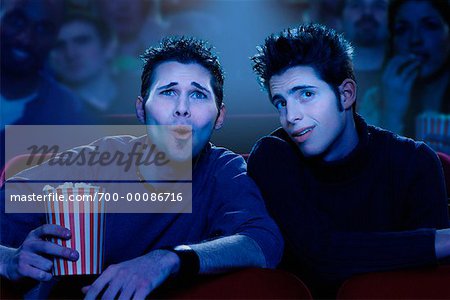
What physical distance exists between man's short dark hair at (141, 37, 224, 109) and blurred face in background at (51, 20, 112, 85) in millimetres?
2261

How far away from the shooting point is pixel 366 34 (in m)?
3.69

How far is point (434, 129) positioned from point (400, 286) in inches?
119

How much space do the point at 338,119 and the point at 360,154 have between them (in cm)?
10

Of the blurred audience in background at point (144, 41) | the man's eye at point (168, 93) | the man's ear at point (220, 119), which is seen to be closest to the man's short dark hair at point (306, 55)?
the man's ear at point (220, 119)

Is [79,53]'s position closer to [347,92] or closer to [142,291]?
[347,92]

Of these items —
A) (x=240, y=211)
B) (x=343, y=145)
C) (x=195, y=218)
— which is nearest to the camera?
(x=240, y=211)

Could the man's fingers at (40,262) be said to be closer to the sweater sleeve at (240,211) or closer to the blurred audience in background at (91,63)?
the sweater sleeve at (240,211)

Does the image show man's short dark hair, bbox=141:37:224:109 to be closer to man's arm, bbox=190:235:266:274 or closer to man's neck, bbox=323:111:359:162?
man's neck, bbox=323:111:359:162

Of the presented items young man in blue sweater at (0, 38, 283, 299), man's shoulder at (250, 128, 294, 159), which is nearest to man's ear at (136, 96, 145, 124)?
young man in blue sweater at (0, 38, 283, 299)

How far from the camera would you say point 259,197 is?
1160 mm

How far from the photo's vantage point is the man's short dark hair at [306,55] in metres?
1.27

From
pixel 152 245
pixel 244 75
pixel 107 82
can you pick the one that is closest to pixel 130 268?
pixel 152 245

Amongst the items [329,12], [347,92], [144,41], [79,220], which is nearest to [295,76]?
[347,92]

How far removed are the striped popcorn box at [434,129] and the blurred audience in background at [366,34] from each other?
43 cm
